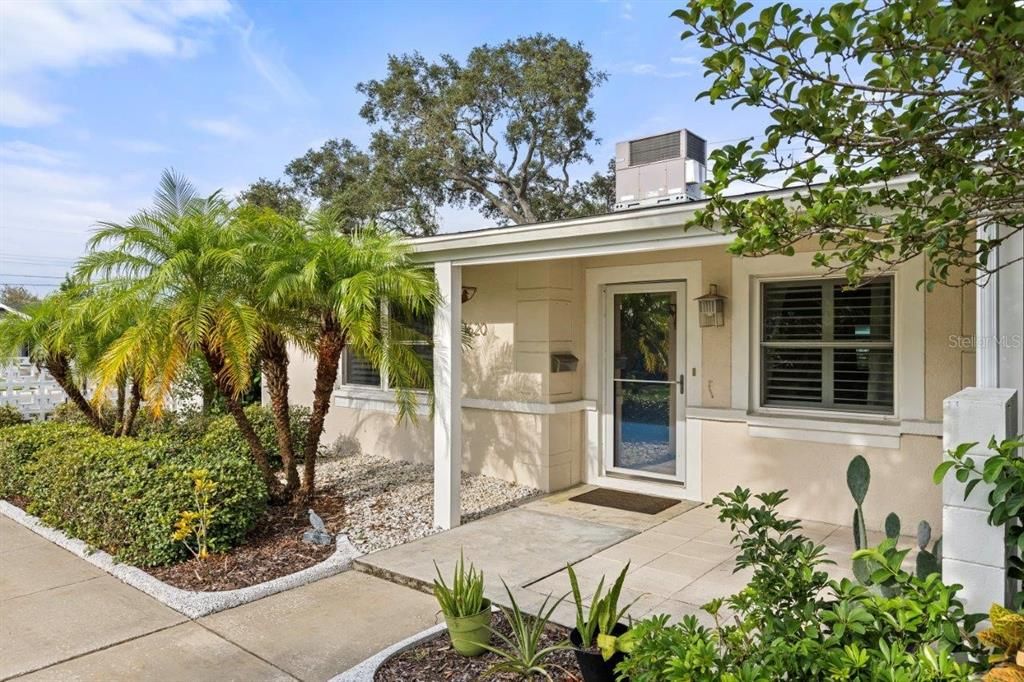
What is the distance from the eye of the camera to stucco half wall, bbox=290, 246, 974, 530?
5.03 metres

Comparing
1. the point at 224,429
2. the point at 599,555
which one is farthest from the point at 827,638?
the point at 224,429

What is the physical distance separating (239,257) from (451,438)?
2281 mm

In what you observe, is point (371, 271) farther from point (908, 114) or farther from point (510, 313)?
point (908, 114)

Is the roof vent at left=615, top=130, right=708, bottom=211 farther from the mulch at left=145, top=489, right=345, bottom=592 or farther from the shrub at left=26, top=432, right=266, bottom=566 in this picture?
the shrub at left=26, top=432, right=266, bottom=566

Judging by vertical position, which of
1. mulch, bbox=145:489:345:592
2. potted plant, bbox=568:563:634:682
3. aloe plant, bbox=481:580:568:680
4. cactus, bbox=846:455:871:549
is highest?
cactus, bbox=846:455:871:549

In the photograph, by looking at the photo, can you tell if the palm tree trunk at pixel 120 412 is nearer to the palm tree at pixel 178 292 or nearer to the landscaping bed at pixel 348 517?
the palm tree at pixel 178 292

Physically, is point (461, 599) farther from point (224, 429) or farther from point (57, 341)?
point (57, 341)

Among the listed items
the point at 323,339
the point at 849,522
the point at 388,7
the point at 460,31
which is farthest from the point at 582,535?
the point at 460,31

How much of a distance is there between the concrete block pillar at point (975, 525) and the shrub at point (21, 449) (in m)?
7.72

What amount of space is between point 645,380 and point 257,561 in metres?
3.96

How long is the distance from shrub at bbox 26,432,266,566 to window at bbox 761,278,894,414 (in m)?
4.58

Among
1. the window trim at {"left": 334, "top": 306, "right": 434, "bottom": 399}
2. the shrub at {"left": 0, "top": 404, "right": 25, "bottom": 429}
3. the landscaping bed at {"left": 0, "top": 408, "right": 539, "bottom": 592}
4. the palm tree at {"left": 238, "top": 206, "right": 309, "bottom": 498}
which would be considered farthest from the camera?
the shrub at {"left": 0, "top": 404, "right": 25, "bottom": 429}

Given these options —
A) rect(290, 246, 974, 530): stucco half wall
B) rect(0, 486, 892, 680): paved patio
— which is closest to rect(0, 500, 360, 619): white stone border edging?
rect(0, 486, 892, 680): paved patio

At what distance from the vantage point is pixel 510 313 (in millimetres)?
7043
